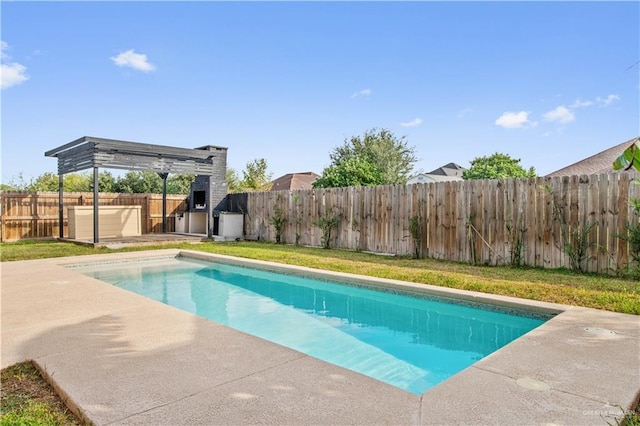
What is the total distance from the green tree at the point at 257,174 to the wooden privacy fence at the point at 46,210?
9.82 meters

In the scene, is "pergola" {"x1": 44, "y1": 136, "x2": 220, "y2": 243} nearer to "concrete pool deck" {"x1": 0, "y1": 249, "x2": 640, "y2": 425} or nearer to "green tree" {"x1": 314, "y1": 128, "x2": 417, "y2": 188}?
"concrete pool deck" {"x1": 0, "y1": 249, "x2": 640, "y2": 425}

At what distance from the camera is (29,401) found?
2252 millimetres

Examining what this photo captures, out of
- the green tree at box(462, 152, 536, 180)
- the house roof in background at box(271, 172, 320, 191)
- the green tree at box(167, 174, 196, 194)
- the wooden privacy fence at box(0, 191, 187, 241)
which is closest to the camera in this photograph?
the wooden privacy fence at box(0, 191, 187, 241)

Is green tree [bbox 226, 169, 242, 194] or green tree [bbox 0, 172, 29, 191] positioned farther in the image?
green tree [bbox 226, 169, 242, 194]

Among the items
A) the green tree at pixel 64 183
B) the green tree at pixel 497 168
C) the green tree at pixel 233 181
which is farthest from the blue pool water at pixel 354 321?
the green tree at pixel 497 168

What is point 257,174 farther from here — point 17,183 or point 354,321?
point 354,321

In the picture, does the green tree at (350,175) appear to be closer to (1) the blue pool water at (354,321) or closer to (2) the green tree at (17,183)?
(1) the blue pool water at (354,321)

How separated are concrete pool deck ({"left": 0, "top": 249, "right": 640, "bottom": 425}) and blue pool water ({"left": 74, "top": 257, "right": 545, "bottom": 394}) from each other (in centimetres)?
72

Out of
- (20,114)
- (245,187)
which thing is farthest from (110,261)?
(245,187)

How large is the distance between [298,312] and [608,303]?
12.0 ft

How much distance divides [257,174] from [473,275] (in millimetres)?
20248

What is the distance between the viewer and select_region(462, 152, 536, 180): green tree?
29923 mm

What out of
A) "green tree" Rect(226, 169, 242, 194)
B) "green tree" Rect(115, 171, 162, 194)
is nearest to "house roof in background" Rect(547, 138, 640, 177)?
"green tree" Rect(226, 169, 242, 194)

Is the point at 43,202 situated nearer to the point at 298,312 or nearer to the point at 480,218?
the point at 298,312
